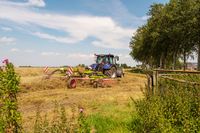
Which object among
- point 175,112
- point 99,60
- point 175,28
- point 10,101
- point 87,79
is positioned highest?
point 175,28

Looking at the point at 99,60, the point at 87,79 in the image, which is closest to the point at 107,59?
the point at 99,60

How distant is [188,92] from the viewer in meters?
9.55

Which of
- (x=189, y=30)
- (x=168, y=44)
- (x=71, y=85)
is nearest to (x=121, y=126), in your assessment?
(x=71, y=85)

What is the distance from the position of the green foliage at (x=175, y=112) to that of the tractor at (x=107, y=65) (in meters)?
23.0

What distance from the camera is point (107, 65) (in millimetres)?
33188

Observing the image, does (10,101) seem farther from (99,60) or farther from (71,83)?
(99,60)

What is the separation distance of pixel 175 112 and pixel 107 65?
78.9ft

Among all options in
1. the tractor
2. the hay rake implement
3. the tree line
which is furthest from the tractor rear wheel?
the tree line

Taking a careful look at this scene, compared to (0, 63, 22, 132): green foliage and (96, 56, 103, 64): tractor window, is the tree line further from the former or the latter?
(0, 63, 22, 132): green foliage

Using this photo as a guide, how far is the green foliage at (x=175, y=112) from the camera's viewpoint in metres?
8.07

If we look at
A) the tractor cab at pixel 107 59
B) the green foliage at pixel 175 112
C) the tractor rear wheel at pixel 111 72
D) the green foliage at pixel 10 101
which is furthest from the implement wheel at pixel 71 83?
the green foliage at pixel 10 101

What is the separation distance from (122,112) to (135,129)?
3.40m

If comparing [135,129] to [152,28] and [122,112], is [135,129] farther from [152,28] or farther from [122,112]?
[152,28]

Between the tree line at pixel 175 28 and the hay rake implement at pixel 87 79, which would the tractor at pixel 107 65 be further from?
the tree line at pixel 175 28
